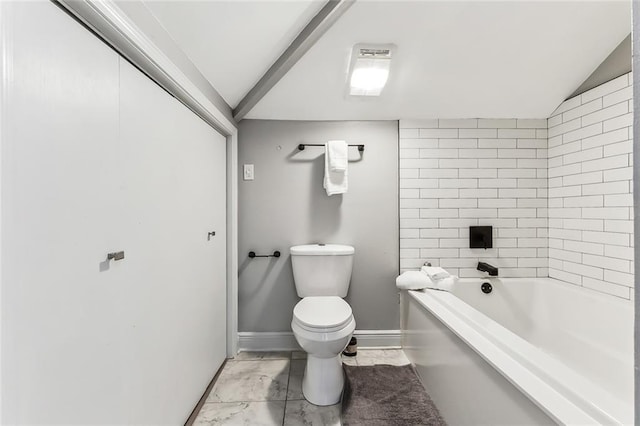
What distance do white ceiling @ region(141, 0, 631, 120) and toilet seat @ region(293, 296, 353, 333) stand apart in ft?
4.26

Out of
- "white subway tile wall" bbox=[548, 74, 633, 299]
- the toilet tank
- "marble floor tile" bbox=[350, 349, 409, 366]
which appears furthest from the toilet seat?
"white subway tile wall" bbox=[548, 74, 633, 299]

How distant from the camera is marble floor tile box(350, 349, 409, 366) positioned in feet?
5.97

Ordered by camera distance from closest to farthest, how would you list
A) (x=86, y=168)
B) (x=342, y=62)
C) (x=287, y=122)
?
A: (x=86, y=168), (x=342, y=62), (x=287, y=122)

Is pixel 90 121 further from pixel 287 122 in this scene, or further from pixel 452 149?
pixel 452 149

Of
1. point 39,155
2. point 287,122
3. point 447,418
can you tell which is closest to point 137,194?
point 39,155

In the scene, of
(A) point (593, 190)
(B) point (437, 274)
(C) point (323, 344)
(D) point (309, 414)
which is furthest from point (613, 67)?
(D) point (309, 414)

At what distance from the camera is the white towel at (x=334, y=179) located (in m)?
1.88

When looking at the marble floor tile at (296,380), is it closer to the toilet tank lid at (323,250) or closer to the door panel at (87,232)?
the door panel at (87,232)

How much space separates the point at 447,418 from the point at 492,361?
55 cm

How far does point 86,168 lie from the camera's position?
2.41 ft

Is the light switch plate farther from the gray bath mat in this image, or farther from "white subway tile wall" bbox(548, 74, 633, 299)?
"white subway tile wall" bbox(548, 74, 633, 299)

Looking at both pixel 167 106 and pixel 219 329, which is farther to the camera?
pixel 219 329

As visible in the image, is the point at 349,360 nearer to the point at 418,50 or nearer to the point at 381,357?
the point at 381,357

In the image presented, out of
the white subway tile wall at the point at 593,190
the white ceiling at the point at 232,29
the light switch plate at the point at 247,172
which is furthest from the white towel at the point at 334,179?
the white subway tile wall at the point at 593,190
